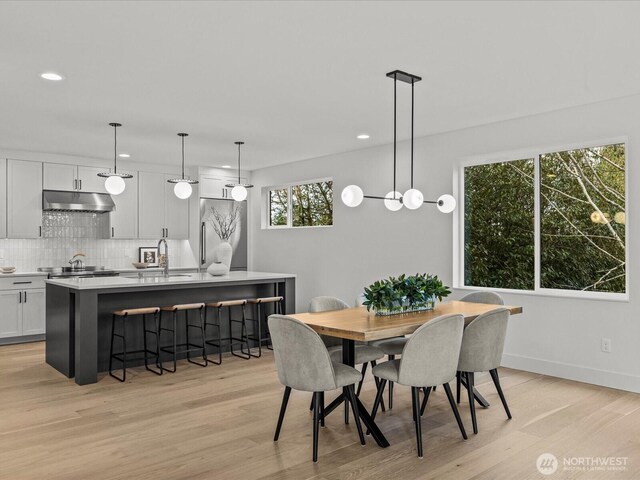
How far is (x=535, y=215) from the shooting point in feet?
16.9

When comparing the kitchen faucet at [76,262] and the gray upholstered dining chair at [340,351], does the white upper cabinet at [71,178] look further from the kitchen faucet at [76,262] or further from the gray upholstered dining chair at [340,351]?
the gray upholstered dining chair at [340,351]

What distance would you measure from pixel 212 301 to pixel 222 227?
9.34 ft

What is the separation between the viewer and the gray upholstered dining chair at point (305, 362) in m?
3.00

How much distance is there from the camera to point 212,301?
5.92 meters

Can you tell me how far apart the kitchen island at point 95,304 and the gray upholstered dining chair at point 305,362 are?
2387 mm

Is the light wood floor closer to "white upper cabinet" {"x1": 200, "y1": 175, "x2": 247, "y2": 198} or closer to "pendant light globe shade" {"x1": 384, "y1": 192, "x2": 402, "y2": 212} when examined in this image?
"pendant light globe shade" {"x1": 384, "y1": 192, "x2": 402, "y2": 212}

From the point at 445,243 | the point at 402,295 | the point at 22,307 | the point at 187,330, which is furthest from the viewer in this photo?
the point at 22,307

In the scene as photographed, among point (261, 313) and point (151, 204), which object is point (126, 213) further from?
point (261, 313)

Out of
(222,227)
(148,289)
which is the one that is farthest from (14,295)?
(222,227)

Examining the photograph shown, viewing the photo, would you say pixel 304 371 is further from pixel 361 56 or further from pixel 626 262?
pixel 626 262

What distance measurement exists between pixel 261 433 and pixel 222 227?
18.0 ft

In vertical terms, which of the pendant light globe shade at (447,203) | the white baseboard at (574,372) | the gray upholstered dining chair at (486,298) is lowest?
the white baseboard at (574,372)

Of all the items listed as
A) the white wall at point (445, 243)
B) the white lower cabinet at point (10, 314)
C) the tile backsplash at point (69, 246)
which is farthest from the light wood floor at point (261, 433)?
the tile backsplash at point (69, 246)

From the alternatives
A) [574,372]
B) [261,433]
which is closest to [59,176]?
[261,433]
